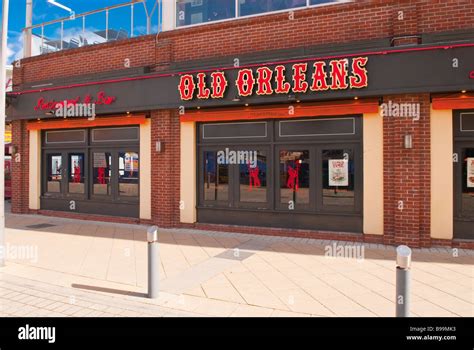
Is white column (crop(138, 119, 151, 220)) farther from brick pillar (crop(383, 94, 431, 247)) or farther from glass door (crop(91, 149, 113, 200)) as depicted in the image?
brick pillar (crop(383, 94, 431, 247))

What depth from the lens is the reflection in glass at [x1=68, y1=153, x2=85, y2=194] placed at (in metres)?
11.9

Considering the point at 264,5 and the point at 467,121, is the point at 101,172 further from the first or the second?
the point at 467,121

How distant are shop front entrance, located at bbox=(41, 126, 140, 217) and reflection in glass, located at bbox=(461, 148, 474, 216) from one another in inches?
338

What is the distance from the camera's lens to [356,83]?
7.92 metres

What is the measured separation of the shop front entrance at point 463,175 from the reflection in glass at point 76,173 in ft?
35.4

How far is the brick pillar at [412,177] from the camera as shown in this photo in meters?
7.66

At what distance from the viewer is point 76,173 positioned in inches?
474

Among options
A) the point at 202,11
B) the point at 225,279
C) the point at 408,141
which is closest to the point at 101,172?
the point at 202,11

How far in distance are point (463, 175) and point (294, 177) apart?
372 centimetres

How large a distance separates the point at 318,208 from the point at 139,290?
4978mm

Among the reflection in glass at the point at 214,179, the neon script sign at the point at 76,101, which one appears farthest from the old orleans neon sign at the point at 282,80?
the neon script sign at the point at 76,101

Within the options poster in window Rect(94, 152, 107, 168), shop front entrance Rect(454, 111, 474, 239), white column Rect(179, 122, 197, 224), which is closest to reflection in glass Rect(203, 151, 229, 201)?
white column Rect(179, 122, 197, 224)

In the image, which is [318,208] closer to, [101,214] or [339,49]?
[339,49]

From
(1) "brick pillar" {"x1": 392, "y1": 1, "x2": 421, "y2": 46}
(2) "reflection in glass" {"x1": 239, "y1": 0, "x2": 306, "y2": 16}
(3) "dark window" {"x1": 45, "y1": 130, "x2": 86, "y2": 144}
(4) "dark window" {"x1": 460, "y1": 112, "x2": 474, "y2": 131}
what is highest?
(2) "reflection in glass" {"x1": 239, "y1": 0, "x2": 306, "y2": 16}
